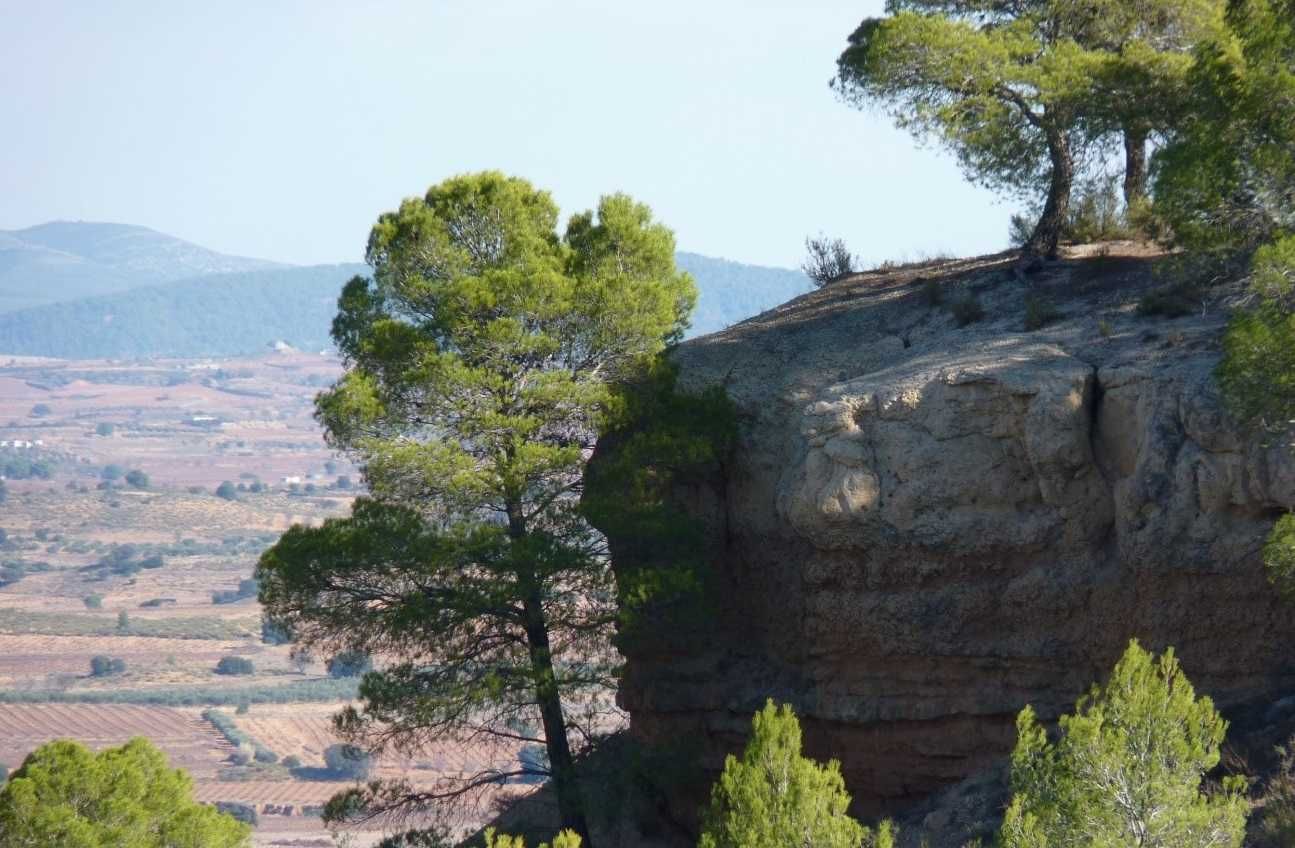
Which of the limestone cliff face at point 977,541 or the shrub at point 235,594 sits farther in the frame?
the shrub at point 235,594

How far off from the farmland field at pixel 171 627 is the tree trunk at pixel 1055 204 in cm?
968

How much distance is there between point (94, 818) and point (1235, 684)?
1067 cm

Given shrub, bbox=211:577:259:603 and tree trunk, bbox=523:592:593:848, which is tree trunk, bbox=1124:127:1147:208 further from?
shrub, bbox=211:577:259:603

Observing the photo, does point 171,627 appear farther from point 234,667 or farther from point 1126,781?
point 1126,781

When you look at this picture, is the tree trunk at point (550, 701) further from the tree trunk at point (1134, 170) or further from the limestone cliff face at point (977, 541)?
the tree trunk at point (1134, 170)

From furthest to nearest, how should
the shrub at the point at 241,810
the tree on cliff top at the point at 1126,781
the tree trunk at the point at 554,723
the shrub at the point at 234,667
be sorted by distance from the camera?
the shrub at the point at 234,667 < the shrub at the point at 241,810 < the tree trunk at the point at 554,723 < the tree on cliff top at the point at 1126,781

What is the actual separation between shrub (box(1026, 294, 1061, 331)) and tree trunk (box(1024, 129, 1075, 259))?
2590 millimetres

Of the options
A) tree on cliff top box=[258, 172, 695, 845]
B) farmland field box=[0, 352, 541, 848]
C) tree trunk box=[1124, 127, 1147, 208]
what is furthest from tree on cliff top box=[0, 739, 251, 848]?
tree trunk box=[1124, 127, 1147, 208]

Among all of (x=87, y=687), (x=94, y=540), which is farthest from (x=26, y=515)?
(x=87, y=687)

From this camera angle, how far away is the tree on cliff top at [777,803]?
12516 millimetres

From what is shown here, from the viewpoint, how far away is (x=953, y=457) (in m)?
18.5

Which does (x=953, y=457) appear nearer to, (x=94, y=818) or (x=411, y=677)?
(x=411, y=677)

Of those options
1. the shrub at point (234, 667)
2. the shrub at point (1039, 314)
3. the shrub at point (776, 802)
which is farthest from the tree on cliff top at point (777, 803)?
the shrub at point (234, 667)

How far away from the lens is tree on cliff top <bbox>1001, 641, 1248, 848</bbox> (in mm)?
11320
